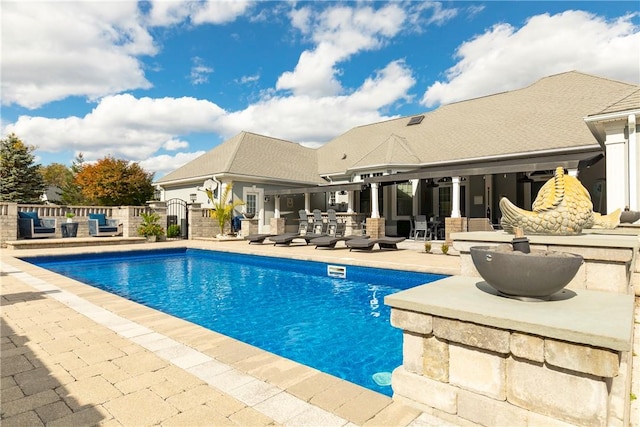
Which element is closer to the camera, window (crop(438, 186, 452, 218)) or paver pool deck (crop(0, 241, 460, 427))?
paver pool deck (crop(0, 241, 460, 427))

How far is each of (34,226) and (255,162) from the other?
11794mm

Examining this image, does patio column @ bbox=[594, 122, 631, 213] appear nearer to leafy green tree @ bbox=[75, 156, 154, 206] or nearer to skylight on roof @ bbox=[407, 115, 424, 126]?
skylight on roof @ bbox=[407, 115, 424, 126]

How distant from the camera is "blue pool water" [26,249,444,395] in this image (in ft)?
15.8

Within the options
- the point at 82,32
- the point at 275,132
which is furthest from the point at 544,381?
the point at 275,132

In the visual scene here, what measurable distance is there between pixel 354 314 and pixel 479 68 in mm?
35555

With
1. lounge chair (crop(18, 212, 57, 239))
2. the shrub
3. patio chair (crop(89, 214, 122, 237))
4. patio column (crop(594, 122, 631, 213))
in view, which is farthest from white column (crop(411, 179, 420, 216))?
lounge chair (crop(18, 212, 57, 239))

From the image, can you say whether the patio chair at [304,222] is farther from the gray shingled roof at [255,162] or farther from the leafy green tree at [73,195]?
the leafy green tree at [73,195]

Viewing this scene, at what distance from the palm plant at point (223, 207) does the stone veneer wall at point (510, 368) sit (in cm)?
1690

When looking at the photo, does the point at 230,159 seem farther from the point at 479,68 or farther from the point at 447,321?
the point at 479,68

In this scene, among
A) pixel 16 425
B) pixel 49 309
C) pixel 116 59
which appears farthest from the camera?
pixel 116 59

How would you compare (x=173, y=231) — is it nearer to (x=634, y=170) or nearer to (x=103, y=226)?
(x=103, y=226)

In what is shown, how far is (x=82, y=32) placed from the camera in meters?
10.4

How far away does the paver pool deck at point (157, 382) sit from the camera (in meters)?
2.32

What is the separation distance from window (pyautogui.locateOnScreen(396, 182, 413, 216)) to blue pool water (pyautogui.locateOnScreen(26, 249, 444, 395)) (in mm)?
9374
